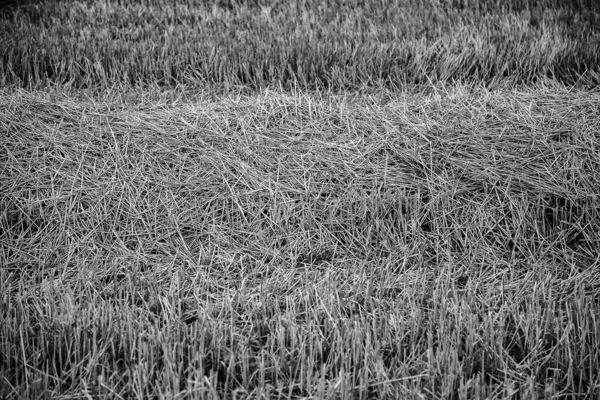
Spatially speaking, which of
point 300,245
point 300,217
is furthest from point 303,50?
point 300,245

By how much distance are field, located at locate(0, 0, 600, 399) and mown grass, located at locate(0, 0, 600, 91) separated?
0.02 metres

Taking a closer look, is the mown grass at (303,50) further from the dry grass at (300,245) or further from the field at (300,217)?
the dry grass at (300,245)

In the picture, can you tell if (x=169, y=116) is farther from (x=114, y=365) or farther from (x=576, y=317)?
(x=576, y=317)

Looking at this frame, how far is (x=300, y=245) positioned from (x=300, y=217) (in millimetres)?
133

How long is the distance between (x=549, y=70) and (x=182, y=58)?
2.09m

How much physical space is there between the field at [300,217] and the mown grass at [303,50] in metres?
0.02

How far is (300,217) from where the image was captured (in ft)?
7.60

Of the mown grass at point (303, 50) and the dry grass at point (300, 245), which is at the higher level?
the mown grass at point (303, 50)

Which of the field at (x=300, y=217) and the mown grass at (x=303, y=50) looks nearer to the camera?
the field at (x=300, y=217)

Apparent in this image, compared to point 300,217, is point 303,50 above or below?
above

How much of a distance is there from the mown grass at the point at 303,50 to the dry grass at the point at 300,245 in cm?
24

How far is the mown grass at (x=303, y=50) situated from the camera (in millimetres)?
3199

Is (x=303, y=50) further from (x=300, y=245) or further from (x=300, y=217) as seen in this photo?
(x=300, y=245)

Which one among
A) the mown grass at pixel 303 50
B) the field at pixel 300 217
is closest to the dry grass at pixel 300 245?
the field at pixel 300 217
